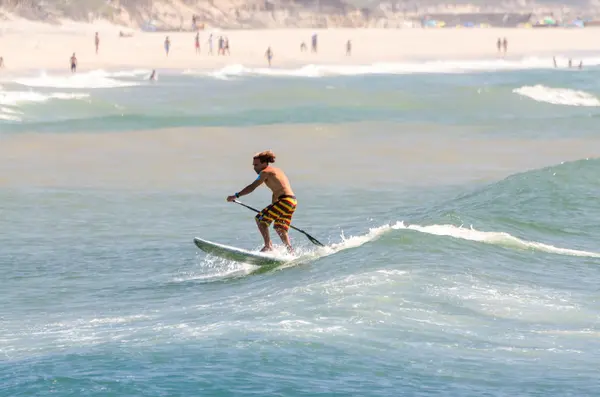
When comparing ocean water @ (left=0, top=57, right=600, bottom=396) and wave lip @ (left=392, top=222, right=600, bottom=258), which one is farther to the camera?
wave lip @ (left=392, top=222, right=600, bottom=258)

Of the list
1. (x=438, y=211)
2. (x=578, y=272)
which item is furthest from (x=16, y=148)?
(x=578, y=272)

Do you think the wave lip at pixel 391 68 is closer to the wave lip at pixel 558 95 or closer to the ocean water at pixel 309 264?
the wave lip at pixel 558 95

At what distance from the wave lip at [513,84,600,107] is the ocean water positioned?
12.6m

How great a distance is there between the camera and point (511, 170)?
26125mm

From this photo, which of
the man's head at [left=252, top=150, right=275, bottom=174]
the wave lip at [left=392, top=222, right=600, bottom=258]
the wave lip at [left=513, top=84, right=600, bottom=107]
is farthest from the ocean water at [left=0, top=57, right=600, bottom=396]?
the wave lip at [left=513, top=84, right=600, bottom=107]

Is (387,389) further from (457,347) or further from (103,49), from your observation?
(103,49)

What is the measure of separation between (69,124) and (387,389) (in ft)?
96.5

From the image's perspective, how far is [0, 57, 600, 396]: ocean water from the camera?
32.2 feet

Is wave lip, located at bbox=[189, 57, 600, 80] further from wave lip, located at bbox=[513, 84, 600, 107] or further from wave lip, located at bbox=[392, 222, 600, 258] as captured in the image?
wave lip, located at bbox=[392, 222, 600, 258]

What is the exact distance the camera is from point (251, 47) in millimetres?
86375

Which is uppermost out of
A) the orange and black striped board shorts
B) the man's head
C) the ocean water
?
the man's head

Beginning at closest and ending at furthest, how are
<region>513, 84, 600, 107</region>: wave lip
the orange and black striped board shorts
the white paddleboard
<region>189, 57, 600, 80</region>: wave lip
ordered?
the orange and black striped board shorts
the white paddleboard
<region>513, 84, 600, 107</region>: wave lip
<region>189, 57, 600, 80</region>: wave lip

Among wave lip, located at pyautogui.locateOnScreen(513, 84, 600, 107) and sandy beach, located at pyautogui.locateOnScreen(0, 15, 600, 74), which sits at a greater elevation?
sandy beach, located at pyautogui.locateOnScreen(0, 15, 600, 74)

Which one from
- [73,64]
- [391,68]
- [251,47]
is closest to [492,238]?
[73,64]
